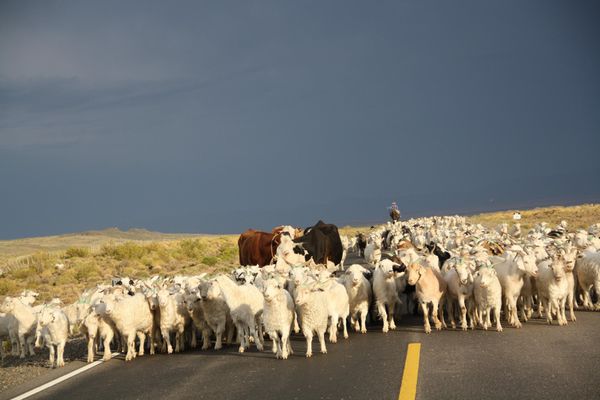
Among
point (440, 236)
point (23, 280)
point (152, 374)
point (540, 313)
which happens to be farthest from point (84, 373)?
point (23, 280)

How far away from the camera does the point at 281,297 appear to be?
12.4 meters

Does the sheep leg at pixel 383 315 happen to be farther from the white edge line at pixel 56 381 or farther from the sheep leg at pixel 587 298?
the white edge line at pixel 56 381

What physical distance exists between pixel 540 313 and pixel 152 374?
7.98 metres

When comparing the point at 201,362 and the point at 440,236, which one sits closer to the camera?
the point at 201,362

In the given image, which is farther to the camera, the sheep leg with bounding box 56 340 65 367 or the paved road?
the sheep leg with bounding box 56 340 65 367

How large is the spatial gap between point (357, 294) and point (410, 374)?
15.8ft

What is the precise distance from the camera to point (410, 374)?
31.6 ft

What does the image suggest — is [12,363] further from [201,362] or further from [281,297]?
[281,297]

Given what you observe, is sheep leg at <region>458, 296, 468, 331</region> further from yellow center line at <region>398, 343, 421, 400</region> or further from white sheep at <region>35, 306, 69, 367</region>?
white sheep at <region>35, 306, 69, 367</region>

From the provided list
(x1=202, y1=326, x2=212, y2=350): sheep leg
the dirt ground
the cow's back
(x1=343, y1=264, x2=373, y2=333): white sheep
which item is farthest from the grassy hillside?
(x1=343, y1=264, x2=373, y2=333): white sheep

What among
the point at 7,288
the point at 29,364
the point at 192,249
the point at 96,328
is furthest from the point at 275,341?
the point at 192,249

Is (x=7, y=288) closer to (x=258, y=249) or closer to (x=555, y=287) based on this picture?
(x=258, y=249)

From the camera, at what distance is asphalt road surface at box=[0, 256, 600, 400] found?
8.80 meters

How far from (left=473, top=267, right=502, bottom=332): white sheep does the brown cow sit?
11.6 m
